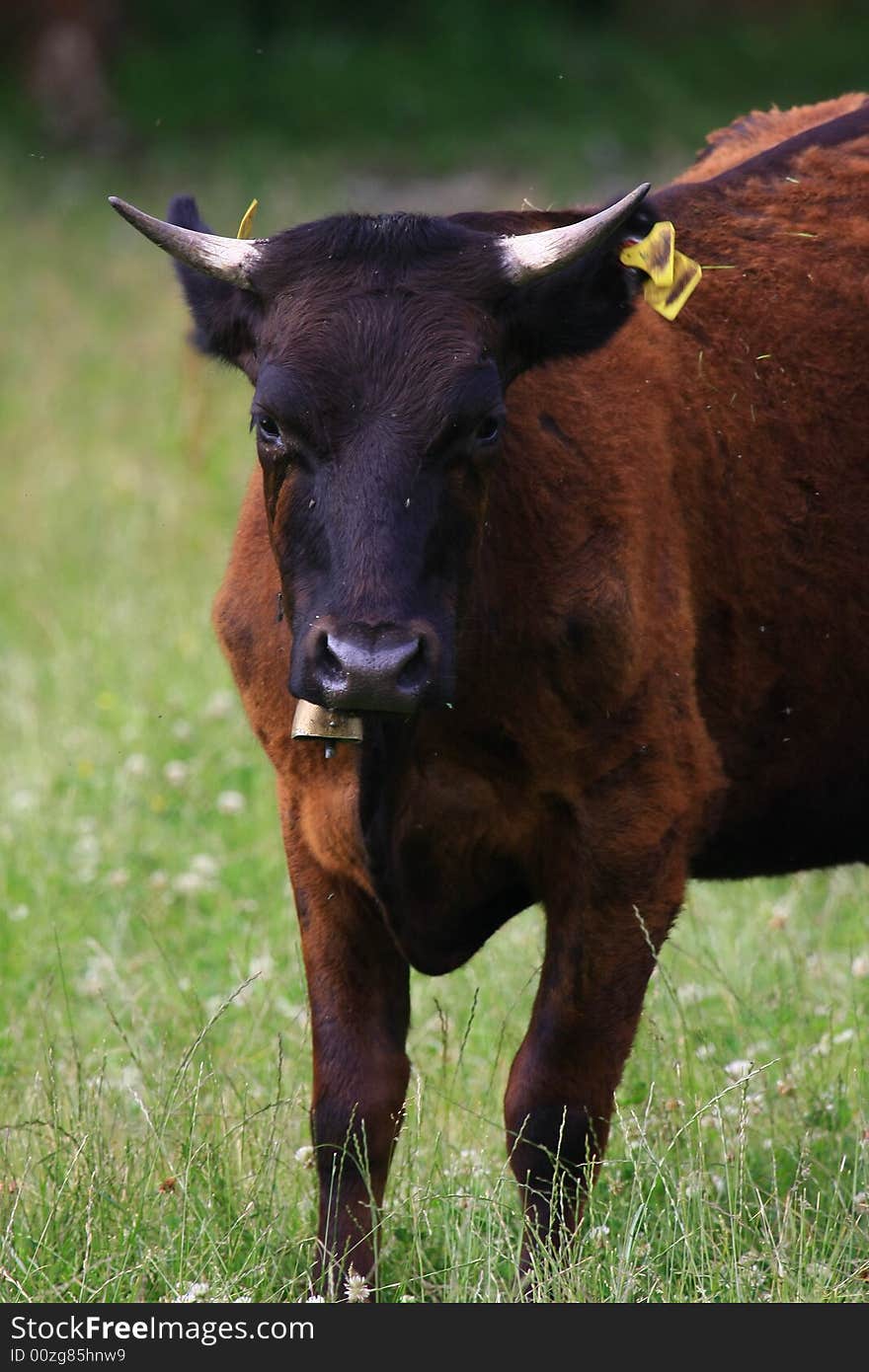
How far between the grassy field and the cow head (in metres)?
0.78

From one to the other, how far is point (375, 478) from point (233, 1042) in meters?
2.54

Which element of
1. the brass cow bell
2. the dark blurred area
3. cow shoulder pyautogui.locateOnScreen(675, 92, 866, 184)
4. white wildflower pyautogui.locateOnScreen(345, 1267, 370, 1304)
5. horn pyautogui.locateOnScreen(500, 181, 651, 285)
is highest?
the dark blurred area

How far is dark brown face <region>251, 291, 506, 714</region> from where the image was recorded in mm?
3926

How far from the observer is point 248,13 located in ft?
95.3

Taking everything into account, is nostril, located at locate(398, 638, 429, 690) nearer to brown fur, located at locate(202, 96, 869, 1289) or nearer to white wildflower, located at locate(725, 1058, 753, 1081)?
brown fur, located at locate(202, 96, 869, 1289)

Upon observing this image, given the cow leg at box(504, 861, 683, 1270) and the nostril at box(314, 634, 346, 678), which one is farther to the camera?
the cow leg at box(504, 861, 683, 1270)

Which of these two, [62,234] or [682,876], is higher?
[62,234]

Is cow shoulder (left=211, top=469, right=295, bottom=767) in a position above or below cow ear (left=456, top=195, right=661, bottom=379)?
below

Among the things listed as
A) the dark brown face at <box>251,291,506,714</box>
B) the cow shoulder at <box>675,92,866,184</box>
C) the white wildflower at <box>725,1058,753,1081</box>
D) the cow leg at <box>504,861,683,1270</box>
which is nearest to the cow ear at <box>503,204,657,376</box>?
the dark brown face at <box>251,291,506,714</box>

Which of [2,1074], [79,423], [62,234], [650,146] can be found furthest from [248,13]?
[2,1074]

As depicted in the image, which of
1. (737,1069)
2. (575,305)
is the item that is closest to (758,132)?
(575,305)

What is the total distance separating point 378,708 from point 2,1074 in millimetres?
2325

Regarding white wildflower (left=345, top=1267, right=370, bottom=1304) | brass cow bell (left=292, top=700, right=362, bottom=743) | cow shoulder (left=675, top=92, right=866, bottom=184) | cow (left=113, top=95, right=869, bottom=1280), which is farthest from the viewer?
cow shoulder (left=675, top=92, right=866, bottom=184)
